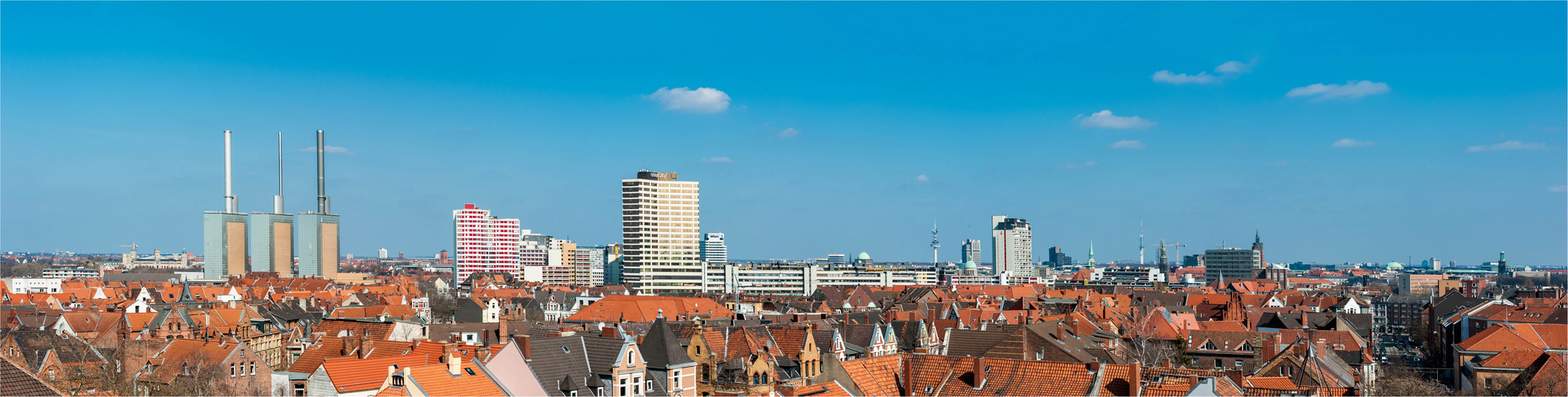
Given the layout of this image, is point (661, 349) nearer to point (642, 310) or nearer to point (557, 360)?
point (557, 360)

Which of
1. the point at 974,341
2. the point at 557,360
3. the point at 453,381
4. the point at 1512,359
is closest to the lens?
the point at 453,381

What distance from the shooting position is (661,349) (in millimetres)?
46125

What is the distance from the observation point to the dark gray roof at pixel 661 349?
45719mm

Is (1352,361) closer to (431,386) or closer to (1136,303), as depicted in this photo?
(431,386)

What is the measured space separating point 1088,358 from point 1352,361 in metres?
20.9

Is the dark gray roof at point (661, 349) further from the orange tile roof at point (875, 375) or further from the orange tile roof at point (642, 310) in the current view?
the orange tile roof at point (642, 310)

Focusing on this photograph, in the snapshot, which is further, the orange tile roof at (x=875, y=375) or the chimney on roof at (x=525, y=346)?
the orange tile roof at (x=875, y=375)

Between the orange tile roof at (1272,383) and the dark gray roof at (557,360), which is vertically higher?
the dark gray roof at (557,360)

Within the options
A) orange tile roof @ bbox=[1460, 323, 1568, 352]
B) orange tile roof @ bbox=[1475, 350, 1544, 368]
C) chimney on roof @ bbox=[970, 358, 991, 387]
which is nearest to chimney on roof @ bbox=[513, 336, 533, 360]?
chimney on roof @ bbox=[970, 358, 991, 387]

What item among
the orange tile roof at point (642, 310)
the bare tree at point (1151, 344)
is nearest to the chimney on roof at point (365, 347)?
the bare tree at point (1151, 344)

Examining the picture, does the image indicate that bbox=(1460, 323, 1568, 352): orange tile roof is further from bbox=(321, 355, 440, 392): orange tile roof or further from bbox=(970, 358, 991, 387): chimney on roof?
bbox=(321, 355, 440, 392): orange tile roof

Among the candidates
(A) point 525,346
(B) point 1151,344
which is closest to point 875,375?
(A) point 525,346

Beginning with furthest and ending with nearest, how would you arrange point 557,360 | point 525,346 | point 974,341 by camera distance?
point 974,341, point 557,360, point 525,346

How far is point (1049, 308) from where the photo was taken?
A: 11681cm
